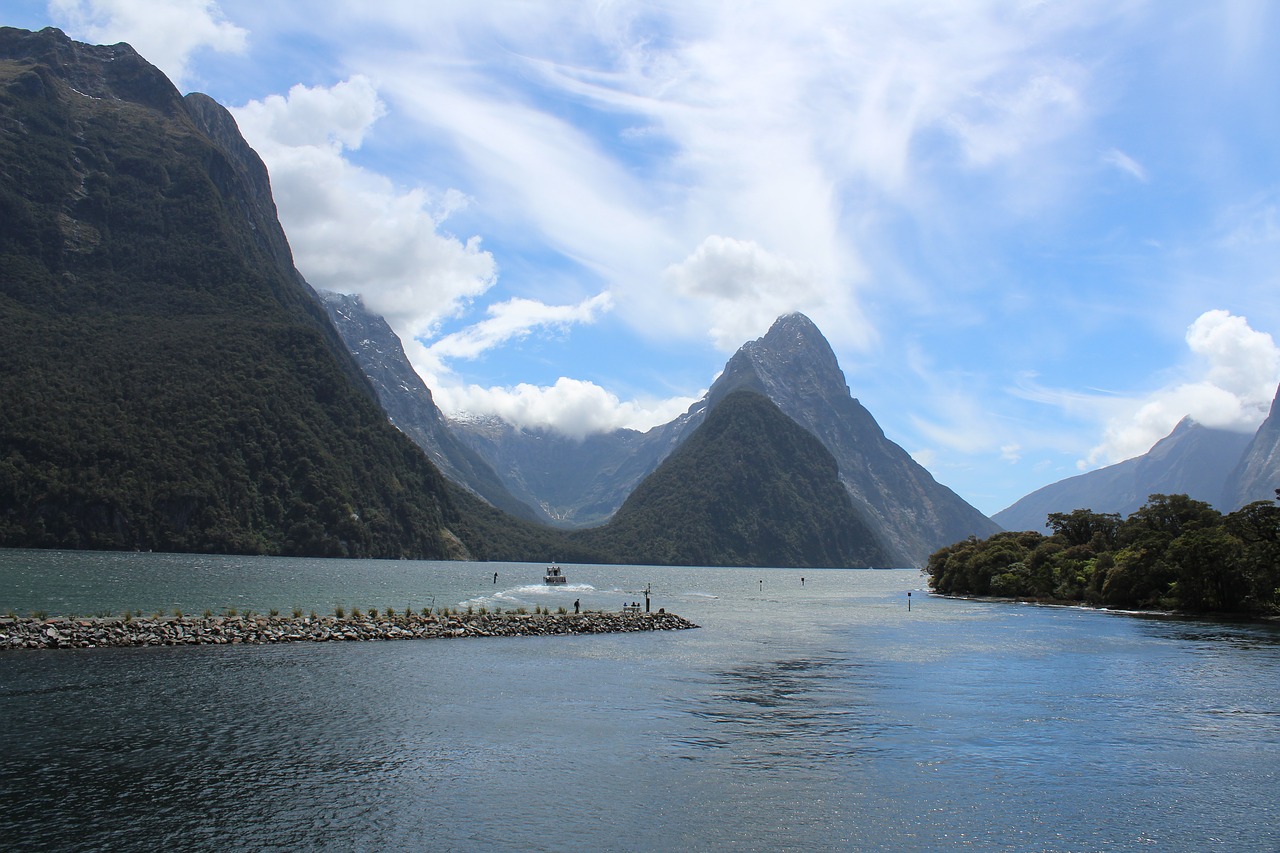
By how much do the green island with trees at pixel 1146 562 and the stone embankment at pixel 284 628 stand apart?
68.7m

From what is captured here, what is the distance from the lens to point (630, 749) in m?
33.2

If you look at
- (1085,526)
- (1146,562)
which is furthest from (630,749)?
(1085,526)

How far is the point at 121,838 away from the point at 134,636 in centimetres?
4029

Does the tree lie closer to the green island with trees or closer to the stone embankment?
the green island with trees

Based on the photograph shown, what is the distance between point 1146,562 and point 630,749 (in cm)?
11220

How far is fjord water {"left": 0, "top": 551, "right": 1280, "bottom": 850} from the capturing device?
2378 cm

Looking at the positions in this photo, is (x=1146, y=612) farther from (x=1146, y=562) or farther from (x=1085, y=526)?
(x=1085, y=526)

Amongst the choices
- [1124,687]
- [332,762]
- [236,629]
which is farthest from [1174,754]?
[236,629]

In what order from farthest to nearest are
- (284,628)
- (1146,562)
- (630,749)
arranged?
(1146,562) < (284,628) < (630,749)

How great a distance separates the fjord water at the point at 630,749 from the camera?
23.8m

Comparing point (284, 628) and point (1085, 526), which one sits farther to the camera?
point (1085, 526)

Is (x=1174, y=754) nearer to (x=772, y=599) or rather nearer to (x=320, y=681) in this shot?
(x=320, y=681)

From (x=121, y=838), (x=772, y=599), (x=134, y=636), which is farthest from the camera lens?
(x=772, y=599)

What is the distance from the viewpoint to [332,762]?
1173 inches
